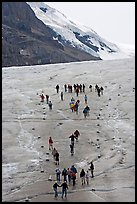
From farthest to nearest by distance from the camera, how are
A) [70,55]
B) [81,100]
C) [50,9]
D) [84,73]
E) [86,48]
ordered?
[50,9] < [86,48] < [70,55] < [84,73] < [81,100]

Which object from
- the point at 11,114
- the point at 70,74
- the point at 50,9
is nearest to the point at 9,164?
the point at 11,114

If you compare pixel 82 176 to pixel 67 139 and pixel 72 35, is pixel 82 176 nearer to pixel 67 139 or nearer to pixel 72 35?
pixel 67 139

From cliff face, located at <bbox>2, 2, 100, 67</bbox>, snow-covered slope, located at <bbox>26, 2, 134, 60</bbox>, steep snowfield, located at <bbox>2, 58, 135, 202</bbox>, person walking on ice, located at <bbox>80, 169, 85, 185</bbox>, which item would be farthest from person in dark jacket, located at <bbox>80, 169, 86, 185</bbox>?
snow-covered slope, located at <bbox>26, 2, 134, 60</bbox>

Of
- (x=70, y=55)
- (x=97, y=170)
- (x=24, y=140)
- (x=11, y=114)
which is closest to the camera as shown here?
(x=97, y=170)

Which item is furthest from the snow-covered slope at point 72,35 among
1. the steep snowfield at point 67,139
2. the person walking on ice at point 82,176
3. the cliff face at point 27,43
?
the person walking on ice at point 82,176

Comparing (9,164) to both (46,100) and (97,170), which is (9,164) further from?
(46,100)

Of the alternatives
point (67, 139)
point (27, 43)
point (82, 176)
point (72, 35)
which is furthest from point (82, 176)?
point (72, 35)

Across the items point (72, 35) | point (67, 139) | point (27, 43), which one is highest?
point (72, 35)
